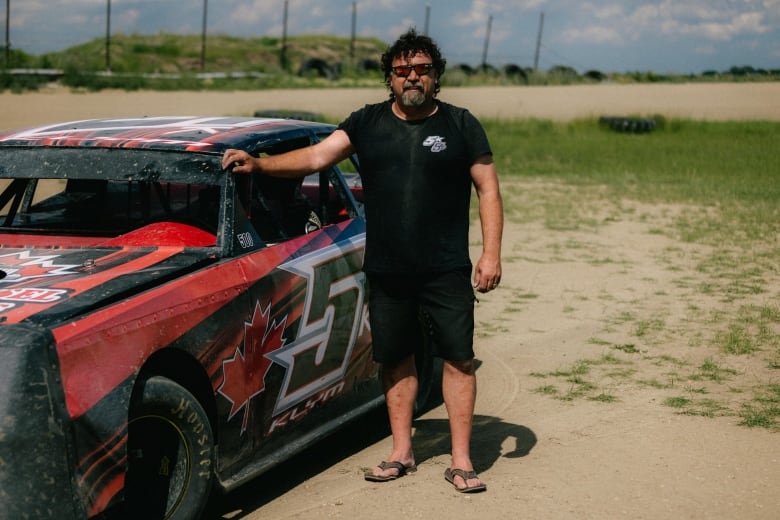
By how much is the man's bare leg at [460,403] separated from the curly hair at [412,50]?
1.27 m

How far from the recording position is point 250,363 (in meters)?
4.56

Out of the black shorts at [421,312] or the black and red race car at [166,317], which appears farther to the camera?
the black shorts at [421,312]

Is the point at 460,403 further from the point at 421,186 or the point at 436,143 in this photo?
the point at 436,143

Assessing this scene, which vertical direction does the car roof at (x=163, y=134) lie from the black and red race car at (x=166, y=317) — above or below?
above

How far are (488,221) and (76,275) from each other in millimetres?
1801

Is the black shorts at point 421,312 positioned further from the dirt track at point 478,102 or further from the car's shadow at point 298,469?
the dirt track at point 478,102

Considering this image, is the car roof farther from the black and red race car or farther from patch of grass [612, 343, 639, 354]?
patch of grass [612, 343, 639, 354]

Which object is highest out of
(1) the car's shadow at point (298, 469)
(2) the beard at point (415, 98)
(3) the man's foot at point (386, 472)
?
(2) the beard at point (415, 98)

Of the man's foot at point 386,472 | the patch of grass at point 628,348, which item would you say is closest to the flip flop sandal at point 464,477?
the man's foot at point 386,472

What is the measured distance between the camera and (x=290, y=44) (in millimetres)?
78625

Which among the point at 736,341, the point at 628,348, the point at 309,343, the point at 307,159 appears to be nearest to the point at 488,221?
the point at 307,159

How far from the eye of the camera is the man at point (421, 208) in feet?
15.8

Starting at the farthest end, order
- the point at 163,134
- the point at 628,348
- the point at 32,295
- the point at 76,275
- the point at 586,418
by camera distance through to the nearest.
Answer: the point at 628,348
the point at 586,418
the point at 163,134
the point at 76,275
the point at 32,295

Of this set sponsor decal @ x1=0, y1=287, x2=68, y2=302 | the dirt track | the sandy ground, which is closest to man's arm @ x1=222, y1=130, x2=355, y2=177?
sponsor decal @ x1=0, y1=287, x2=68, y2=302
